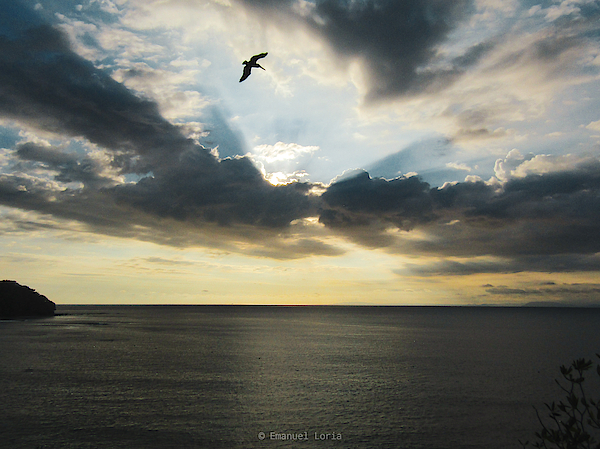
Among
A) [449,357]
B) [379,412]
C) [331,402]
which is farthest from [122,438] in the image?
[449,357]

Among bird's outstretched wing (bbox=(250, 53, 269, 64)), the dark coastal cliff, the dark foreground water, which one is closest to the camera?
bird's outstretched wing (bbox=(250, 53, 269, 64))

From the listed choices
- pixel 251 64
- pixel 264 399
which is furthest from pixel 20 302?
pixel 251 64

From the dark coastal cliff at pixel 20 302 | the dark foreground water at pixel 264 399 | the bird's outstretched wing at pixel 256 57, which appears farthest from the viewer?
the dark coastal cliff at pixel 20 302

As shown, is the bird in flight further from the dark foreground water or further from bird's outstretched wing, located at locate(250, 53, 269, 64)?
the dark foreground water

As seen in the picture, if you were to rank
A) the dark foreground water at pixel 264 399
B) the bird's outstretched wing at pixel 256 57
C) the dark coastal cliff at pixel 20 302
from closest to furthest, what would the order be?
1. the bird's outstretched wing at pixel 256 57
2. the dark foreground water at pixel 264 399
3. the dark coastal cliff at pixel 20 302

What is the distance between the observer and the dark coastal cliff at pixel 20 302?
6826 inches

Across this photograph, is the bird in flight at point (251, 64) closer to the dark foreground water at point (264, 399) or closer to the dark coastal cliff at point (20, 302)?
the dark foreground water at point (264, 399)

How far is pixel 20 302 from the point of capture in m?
179

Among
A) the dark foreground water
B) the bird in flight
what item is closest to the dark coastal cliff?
the dark foreground water

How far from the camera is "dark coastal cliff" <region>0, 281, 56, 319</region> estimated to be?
17338 cm

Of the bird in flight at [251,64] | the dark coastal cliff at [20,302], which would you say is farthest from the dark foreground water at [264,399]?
the dark coastal cliff at [20,302]

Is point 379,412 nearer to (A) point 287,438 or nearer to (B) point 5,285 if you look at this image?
(A) point 287,438

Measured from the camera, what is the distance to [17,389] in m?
40.7

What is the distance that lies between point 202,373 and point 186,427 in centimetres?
2195
